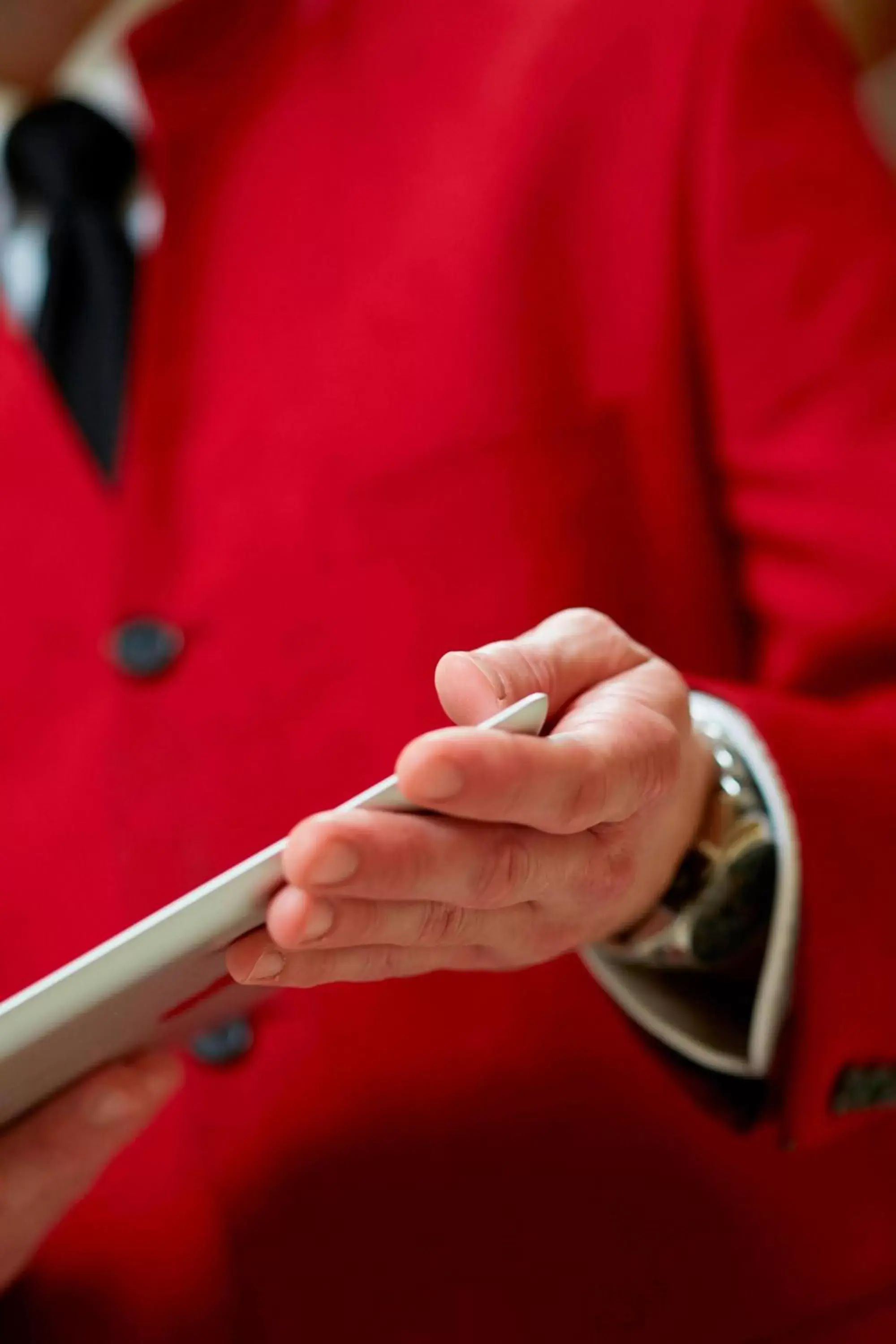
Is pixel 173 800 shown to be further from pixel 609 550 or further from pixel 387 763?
pixel 609 550

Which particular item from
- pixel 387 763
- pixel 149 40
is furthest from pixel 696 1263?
pixel 149 40

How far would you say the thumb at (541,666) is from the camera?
0.26 meters

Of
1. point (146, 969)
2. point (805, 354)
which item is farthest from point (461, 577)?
point (146, 969)

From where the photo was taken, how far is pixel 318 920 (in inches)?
9.1

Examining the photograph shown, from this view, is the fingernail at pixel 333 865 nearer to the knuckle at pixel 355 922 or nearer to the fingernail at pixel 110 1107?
the knuckle at pixel 355 922

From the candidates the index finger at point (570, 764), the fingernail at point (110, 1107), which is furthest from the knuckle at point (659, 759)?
the fingernail at point (110, 1107)

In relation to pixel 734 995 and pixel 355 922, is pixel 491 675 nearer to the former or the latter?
pixel 355 922

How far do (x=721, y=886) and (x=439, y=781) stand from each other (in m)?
0.20

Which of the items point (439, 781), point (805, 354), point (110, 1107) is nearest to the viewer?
point (439, 781)

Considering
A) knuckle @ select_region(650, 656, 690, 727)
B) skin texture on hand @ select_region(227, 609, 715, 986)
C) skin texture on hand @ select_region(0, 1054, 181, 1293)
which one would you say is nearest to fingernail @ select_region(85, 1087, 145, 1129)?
skin texture on hand @ select_region(0, 1054, 181, 1293)

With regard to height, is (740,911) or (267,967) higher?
(267,967)

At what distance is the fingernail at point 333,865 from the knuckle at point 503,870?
42 mm

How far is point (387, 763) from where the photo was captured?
1.50ft

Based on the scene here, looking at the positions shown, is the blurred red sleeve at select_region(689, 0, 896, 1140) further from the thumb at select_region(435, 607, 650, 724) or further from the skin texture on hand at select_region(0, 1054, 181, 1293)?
the skin texture on hand at select_region(0, 1054, 181, 1293)
